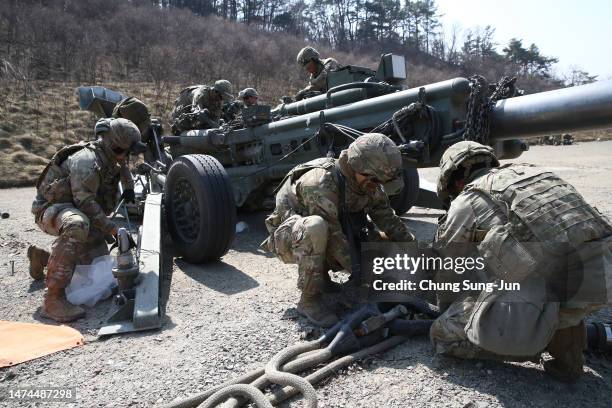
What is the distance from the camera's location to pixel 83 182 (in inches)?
150

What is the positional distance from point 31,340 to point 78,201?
116cm

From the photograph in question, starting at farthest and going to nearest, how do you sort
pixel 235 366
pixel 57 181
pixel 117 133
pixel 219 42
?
1. pixel 219 42
2. pixel 117 133
3. pixel 57 181
4. pixel 235 366

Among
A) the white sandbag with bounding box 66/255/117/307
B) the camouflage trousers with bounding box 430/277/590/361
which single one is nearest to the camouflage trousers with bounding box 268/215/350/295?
the camouflage trousers with bounding box 430/277/590/361

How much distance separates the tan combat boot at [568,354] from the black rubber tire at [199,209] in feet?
8.65

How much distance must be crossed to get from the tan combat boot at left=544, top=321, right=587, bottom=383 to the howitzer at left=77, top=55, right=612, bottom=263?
5.53 feet

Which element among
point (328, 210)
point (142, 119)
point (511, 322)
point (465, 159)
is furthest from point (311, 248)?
point (142, 119)

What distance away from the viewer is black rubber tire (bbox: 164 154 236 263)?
13.9ft

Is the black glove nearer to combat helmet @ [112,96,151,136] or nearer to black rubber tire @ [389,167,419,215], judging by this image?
combat helmet @ [112,96,151,136]

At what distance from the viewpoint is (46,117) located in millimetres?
15531

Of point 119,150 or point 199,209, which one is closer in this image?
point 119,150

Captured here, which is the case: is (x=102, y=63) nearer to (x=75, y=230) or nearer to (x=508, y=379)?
(x=75, y=230)

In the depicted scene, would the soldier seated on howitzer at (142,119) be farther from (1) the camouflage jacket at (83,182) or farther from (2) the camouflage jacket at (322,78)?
(1) the camouflage jacket at (83,182)

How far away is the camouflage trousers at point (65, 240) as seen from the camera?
11.5 ft

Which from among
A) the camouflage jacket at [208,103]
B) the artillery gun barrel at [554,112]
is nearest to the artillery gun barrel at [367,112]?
the artillery gun barrel at [554,112]
